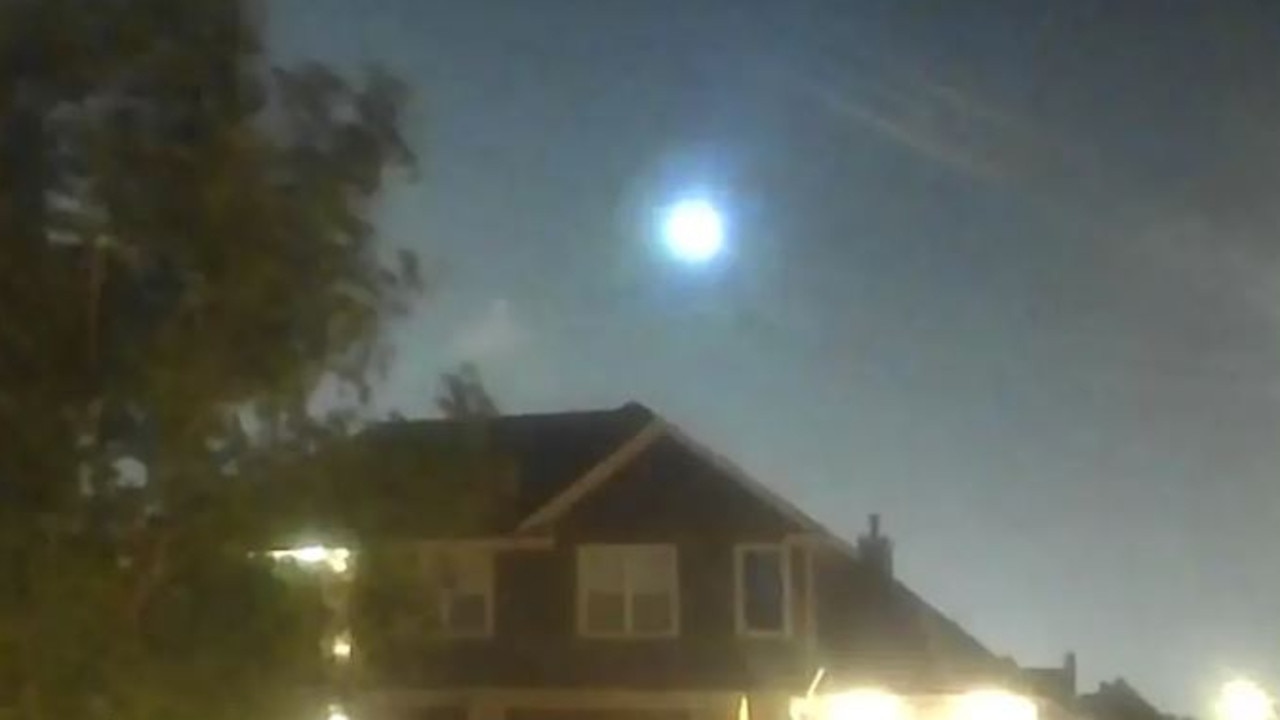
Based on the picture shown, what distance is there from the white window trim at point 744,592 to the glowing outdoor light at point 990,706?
3027 millimetres

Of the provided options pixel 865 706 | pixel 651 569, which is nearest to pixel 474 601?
pixel 651 569

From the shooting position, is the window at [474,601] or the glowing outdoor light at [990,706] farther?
the window at [474,601]

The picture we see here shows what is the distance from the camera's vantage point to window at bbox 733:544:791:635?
43.6 meters

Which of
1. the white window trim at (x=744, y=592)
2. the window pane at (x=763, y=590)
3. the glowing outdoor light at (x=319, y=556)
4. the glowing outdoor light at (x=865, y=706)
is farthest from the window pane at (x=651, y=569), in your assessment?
the glowing outdoor light at (x=319, y=556)

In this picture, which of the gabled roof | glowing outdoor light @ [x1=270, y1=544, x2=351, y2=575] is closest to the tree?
glowing outdoor light @ [x1=270, y1=544, x2=351, y2=575]

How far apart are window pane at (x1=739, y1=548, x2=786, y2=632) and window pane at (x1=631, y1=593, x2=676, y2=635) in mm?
1221

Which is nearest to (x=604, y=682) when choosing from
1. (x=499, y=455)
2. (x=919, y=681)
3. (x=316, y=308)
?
(x=919, y=681)

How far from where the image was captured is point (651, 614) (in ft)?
143

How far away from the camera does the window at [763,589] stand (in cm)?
4362

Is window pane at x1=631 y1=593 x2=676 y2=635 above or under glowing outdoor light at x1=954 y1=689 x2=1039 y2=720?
above

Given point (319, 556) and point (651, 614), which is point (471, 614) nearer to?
point (651, 614)

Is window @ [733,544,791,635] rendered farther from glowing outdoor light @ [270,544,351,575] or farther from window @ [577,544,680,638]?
glowing outdoor light @ [270,544,351,575]

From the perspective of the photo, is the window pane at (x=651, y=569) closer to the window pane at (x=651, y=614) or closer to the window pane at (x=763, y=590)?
the window pane at (x=651, y=614)

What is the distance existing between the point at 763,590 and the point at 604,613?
2626mm
